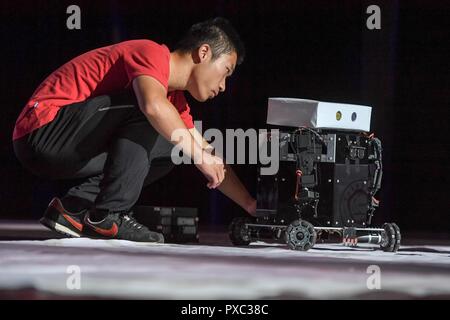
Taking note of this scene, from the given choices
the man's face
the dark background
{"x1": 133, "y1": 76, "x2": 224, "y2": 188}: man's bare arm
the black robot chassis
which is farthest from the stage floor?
the dark background

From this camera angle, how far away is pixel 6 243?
2939 mm

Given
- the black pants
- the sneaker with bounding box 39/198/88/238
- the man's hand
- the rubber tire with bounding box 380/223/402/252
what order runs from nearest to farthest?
the man's hand, the black pants, the sneaker with bounding box 39/198/88/238, the rubber tire with bounding box 380/223/402/252

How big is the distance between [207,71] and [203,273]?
1.06m

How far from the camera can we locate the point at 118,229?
9.82 feet

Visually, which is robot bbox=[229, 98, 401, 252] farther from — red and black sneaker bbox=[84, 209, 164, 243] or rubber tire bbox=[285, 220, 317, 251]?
red and black sneaker bbox=[84, 209, 164, 243]

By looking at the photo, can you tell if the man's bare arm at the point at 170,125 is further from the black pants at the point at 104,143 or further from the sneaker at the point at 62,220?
the sneaker at the point at 62,220

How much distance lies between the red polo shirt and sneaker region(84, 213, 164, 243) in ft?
1.38

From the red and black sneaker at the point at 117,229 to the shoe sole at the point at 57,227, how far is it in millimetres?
50

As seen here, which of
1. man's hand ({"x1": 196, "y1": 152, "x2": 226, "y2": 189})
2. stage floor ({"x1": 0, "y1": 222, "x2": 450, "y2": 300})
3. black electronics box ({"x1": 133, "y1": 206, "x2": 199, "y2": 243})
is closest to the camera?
stage floor ({"x1": 0, "y1": 222, "x2": 450, "y2": 300})

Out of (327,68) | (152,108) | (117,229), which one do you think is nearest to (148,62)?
(152,108)

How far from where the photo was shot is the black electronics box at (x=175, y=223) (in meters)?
3.48

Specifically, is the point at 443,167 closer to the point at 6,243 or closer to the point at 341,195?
the point at 341,195

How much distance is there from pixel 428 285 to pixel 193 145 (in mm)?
1023

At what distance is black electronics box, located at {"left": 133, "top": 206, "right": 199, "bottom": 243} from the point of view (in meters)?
3.48
